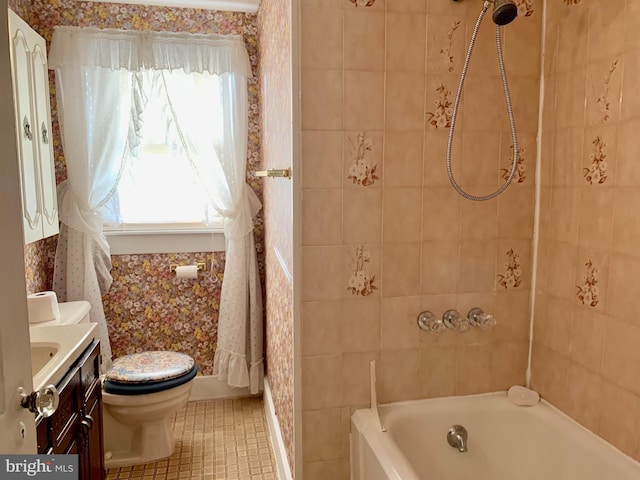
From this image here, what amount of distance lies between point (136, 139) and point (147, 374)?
1.36 metres

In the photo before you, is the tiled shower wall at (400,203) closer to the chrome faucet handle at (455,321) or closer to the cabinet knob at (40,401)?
the chrome faucet handle at (455,321)

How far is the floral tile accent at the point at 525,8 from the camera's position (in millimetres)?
1754

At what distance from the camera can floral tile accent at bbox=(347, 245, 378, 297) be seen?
1735 millimetres

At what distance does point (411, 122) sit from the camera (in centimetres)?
172

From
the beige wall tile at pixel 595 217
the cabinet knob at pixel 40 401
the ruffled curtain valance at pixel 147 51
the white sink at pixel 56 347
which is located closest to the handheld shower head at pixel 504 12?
the beige wall tile at pixel 595 217

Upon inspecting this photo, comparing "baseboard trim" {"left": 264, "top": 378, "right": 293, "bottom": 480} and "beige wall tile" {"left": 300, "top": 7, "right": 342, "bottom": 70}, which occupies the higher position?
"beige wall tile" {"left": 300, "top": 7, "right": 342, "bottom": 70}

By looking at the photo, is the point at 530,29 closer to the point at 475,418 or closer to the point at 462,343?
the point at 462,343

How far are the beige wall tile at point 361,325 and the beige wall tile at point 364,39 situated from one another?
31.8 inches

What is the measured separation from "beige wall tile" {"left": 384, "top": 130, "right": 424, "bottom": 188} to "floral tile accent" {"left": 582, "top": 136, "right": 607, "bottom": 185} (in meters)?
0.54

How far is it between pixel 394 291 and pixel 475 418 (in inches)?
22.1

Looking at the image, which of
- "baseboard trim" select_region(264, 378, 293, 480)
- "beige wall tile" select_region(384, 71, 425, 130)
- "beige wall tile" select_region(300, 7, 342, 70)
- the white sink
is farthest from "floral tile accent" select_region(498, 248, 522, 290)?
the white sink

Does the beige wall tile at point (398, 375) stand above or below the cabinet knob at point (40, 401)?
below

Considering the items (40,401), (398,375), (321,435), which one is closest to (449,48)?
(398,375)

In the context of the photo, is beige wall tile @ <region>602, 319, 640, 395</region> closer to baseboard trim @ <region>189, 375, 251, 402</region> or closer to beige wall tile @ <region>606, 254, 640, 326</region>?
beige wall tile @ <region>606, 254, 640, 326</region>
